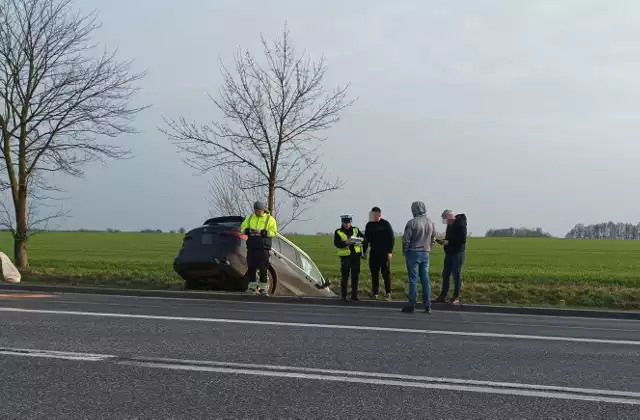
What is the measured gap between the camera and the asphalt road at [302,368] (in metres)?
4.65

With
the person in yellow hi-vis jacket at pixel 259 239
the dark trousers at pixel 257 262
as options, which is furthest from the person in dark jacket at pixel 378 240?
the dark trousers at pixel 257 262

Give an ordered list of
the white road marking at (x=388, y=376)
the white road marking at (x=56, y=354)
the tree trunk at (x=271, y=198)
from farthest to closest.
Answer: the tree trunk at (x=271, y=198) < the white road marking at (x=56, y=354) < the white road marking at (x=388, y=376)

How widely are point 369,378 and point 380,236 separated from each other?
28.3ft

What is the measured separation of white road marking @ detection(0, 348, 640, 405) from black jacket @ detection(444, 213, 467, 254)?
794 cm

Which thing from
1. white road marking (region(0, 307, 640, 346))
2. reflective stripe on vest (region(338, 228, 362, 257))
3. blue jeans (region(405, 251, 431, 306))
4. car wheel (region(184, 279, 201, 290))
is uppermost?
reflective stripe on vest (region(338, 228, 362, 257))

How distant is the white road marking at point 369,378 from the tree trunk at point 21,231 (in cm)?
1390

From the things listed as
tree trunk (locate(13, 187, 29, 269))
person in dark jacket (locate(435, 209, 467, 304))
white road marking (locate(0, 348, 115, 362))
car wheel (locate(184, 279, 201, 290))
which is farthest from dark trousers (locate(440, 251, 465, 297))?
tree trunk (locate(13, 187, 29, 269))

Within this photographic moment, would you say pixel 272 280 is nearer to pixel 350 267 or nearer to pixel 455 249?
pixel 350 267

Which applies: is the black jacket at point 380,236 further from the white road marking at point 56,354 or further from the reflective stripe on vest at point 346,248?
the white road marking at point 56,354

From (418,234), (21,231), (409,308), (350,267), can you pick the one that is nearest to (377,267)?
(350,267)

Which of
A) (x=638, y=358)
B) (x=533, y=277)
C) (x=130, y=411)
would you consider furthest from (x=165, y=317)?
(x=533, y=277)

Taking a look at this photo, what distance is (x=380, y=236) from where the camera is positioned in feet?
46.1

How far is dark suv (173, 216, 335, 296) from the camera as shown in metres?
13.5

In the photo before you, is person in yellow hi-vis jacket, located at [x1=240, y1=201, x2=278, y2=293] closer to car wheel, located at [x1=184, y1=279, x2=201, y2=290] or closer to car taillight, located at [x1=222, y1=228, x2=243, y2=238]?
car taillight, located at [x1=222, y1=228, x2=243, y2=238]
